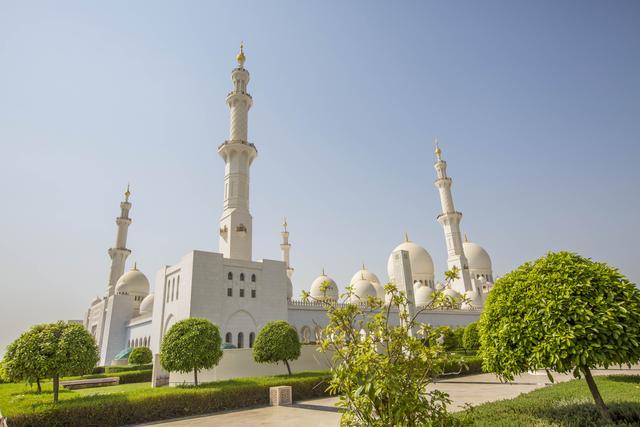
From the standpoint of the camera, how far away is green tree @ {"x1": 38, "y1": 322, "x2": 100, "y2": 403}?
11.3 m

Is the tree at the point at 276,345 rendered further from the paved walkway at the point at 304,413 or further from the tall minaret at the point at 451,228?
the tall minaret at the point at 451,228

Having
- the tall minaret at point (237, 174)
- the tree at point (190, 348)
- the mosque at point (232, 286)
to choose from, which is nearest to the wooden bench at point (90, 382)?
the mosque at point (232, 286)

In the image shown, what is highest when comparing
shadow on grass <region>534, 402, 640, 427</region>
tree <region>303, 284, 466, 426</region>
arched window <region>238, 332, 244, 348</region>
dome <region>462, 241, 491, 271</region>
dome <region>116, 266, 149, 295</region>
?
dome <region>462, 241, 491, 271</region>

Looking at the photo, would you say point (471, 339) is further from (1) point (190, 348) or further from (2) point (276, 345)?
(1) point (190, 348)

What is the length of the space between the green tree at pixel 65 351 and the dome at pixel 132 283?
33.8 meters

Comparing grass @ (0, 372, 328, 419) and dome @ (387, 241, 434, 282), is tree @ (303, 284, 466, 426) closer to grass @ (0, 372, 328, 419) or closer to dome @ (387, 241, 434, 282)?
grass @ (0, 372, 328, 419)

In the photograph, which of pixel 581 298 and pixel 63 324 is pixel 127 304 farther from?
pixel 581 298

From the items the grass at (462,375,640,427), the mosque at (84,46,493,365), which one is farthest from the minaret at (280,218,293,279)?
the grass at (462,375,640,427)

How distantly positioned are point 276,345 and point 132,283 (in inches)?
1292

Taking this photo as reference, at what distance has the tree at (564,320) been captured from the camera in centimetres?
652

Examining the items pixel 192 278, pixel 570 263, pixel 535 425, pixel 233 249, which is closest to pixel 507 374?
pixel 535 425

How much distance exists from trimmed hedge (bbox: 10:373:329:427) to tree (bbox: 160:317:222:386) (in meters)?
1.03

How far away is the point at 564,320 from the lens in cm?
673

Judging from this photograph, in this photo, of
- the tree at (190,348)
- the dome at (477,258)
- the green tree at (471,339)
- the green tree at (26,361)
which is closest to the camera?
the green tree at (26,361)
